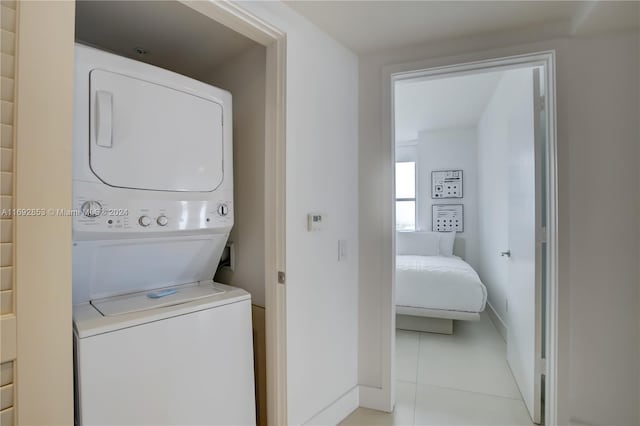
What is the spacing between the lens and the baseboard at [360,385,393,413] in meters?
2.01

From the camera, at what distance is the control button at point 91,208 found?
1.08m

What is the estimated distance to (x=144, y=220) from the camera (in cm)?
124

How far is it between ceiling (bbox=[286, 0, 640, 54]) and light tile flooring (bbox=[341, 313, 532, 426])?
2.19 m

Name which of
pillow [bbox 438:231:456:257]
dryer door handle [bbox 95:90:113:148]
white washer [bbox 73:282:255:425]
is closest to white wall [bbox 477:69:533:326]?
pillow [bbox 438:231:456:257]

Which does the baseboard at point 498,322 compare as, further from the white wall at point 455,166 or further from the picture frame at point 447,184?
the picture frame at point 447,184

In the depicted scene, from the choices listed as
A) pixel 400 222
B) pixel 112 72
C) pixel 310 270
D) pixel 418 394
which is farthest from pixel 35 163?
pixel 400 222

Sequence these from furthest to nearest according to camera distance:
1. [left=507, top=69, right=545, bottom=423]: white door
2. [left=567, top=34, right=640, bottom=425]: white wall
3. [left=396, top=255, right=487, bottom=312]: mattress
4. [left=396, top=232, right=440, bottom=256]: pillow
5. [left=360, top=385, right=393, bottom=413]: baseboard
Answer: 1. [left=396, top=232, right=440, bottom=256]: pillow
2. [left=396, top=255, right=487, bottom=312]: mattress
3. [left=360, top=385, right=393, bottom=413]: baseboard
4. [left=507, top=69, right=545, bottom=423]: white door
5. [left=567, top=34, right=640, bottom=425]: white wall

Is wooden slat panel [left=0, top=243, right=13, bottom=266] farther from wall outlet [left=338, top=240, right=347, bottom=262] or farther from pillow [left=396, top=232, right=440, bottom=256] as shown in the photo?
pillow [left=396, top=232, right=440, bottom=256]

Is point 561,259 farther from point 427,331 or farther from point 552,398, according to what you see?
point 427,331

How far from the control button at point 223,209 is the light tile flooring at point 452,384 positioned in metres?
1.41

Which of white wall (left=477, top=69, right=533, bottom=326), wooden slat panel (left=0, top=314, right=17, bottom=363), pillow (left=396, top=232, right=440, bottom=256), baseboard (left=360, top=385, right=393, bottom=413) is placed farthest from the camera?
pillow (left=396, top=232, right=440, bottom=256)

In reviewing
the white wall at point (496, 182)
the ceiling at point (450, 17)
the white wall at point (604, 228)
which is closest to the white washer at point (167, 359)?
the ceiling at point (450, 17)

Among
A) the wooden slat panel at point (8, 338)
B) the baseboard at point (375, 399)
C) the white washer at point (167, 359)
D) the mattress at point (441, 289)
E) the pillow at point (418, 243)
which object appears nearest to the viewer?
the wooden slat panel at point (8, 338)

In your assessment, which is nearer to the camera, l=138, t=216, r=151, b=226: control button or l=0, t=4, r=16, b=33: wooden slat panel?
l=0, t=4, r=16, b=33: wooden slat panel
